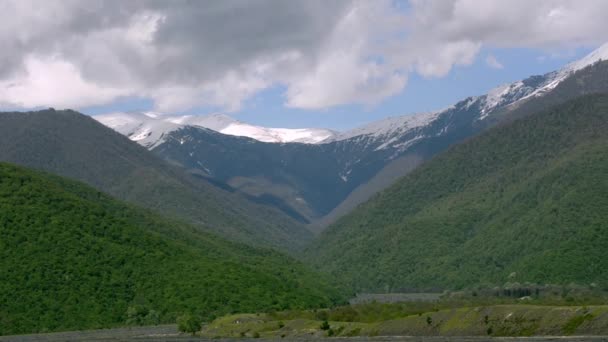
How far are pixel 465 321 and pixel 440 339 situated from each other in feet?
45.8

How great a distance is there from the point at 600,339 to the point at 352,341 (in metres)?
48.3

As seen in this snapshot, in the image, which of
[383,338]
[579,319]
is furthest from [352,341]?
[579,319]

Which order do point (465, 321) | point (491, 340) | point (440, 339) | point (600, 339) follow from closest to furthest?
point (600, 339)
point (491, 340)
point (440, 339)
point (465, 321)

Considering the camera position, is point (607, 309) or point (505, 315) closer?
point (607, 309)

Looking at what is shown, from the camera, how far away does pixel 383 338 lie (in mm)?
198625

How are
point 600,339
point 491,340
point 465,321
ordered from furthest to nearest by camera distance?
point 465,321
point 491,340
point 600,339

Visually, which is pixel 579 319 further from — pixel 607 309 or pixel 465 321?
pixel 465 321

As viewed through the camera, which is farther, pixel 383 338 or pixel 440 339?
pixel 383 338

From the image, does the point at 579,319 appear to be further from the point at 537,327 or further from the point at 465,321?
the point at 465,321

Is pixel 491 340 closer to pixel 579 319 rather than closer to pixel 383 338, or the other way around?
pixel 579 319

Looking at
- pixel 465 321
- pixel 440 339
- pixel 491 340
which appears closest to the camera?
pixel 491 340

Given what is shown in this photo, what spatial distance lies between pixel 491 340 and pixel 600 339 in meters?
17.7

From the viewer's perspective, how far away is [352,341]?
637 ft

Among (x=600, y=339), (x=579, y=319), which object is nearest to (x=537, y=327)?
(x=579, y=319)
